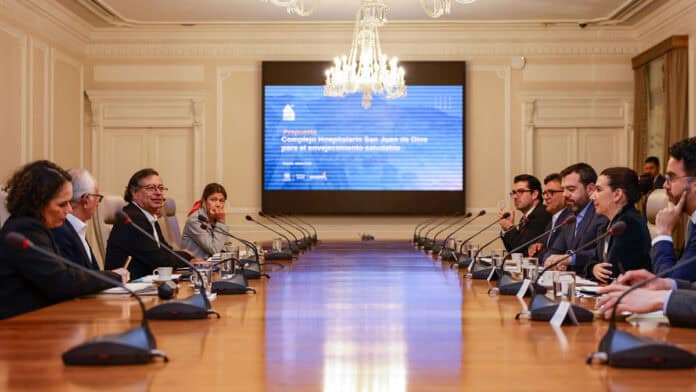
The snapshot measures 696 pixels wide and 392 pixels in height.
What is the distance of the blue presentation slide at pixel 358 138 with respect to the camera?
9031 millimetres

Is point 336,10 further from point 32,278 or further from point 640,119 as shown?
point 32,278

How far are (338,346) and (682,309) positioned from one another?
37.8 inches

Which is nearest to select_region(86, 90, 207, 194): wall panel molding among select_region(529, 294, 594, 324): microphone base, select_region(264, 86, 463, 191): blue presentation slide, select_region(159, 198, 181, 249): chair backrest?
select_region(264, 86, 463, 191): blue presentation slide

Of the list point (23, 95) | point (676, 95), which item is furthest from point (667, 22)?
point (23, 95)

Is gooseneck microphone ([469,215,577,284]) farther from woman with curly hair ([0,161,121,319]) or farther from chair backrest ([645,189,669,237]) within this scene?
woman with curly hair ([0,161,121,319])

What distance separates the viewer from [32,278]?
297 centimetres

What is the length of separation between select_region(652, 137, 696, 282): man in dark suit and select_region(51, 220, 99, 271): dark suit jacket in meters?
2.51

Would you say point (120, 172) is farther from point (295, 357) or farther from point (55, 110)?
point (295, 357)

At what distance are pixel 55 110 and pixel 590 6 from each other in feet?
17.7

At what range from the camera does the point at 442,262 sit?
4938mm

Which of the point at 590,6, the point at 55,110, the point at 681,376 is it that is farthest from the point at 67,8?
the point at 681,376

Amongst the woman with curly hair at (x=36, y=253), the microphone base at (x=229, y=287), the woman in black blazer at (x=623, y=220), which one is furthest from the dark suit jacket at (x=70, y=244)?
the woman in black blazer at (x=623, y=220)

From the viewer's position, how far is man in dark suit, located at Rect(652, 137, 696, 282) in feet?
10.9

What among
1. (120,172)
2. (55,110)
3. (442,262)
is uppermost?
(55,110)
